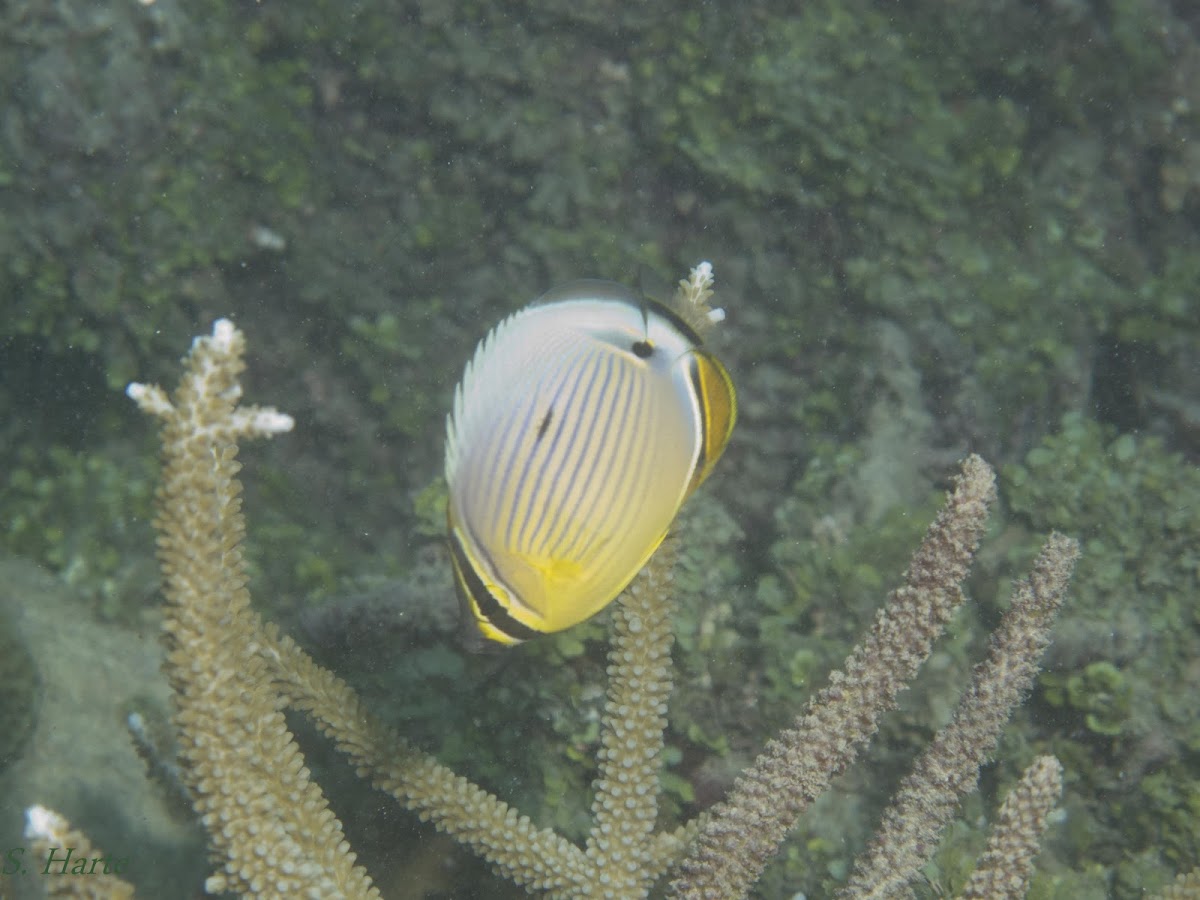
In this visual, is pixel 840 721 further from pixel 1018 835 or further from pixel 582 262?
pixel 582 262

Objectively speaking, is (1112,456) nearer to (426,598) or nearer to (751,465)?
(751,465)

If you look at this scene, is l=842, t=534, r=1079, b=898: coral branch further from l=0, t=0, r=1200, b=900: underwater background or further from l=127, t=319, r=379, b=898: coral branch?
l=127, t=319, r=379, b=898: coral branch

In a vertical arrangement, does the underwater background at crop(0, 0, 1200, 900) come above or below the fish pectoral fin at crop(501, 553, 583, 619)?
below

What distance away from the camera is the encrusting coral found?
2121mm

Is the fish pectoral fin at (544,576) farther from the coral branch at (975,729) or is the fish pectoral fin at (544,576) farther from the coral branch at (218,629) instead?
the coral branch at (975,729)

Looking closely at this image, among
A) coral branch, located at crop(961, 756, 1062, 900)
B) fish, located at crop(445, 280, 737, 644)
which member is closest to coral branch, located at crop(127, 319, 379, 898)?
fish, located at crop(445, 280, 737, 644)

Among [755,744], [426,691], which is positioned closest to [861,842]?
[755,744]

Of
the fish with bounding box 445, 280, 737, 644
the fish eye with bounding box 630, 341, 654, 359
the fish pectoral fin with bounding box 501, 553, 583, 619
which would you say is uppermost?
the fish eye with bounding box 630, 341, 654, 359

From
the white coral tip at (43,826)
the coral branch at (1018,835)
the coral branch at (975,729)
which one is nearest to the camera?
the white coral tip at (43,826)

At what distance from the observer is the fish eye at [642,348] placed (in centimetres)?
161

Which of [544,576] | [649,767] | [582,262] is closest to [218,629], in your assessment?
[544,576]

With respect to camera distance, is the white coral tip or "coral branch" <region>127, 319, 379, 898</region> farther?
"coral branch" <region>127, 319, 379, 898</region>

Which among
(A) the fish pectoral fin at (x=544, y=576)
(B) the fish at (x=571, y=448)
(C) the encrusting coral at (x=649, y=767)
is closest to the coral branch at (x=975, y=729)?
(C) the encrusting coral at (x=649, y=767)

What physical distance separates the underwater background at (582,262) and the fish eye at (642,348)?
2308 mm
